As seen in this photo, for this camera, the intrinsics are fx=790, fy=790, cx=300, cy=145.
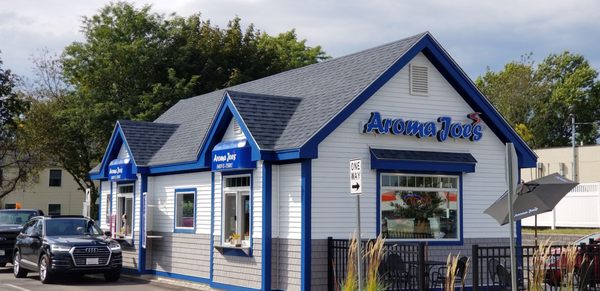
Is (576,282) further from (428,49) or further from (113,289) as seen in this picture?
(113,289)

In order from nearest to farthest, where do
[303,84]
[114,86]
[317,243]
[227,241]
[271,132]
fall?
[317,243]
[271,132]
[227,241]
[303,84]
[114,86]

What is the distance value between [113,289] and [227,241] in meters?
3.06

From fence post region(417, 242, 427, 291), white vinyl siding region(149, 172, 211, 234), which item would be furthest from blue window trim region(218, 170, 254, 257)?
fence post region(417, 242, 427, 291)

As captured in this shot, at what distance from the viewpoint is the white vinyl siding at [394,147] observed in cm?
1630

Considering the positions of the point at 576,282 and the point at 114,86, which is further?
the point at 114,86

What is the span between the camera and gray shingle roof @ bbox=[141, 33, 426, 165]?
1669cm

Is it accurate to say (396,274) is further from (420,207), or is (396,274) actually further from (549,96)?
(549,96)

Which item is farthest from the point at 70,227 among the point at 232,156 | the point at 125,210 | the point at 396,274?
the point at 396,274

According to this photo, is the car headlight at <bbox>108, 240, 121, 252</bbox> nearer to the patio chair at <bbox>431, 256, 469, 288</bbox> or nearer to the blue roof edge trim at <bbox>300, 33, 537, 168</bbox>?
the blue roof edge trim at <bbox>300, 33, 537, 168</bbox>

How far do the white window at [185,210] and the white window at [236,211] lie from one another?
2.03 metres

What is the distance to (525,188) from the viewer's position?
41.7ft

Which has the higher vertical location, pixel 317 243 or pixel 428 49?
pixel 428 49

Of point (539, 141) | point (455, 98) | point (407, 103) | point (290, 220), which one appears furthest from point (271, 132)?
point (539, 141)

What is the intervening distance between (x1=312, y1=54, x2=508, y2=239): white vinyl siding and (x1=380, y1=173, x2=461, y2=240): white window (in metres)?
0.31
